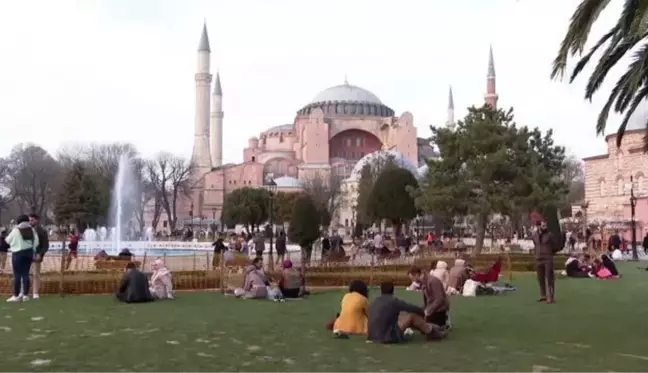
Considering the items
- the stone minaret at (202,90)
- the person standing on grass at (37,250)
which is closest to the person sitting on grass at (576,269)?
the person standing on grass at (37,250)

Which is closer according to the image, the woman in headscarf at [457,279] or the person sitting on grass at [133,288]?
the person sitting on grass at [133,288]

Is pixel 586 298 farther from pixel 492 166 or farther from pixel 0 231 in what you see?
pixel 0 231

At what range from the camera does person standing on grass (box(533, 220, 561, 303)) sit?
1055 cm

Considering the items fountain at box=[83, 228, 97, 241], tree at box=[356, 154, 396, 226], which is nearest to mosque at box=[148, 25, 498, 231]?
tree at box=[356, 154, 396, 226]

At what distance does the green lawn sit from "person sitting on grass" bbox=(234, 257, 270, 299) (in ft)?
2.07

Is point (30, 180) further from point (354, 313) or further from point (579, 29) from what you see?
point (579, 29)

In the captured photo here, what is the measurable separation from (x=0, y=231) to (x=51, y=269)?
5318 millimetres

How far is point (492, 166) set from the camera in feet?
72.9

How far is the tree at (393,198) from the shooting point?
33906 millimetres

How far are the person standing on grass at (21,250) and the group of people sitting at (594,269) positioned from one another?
432 inches

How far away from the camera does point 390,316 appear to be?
705 centimetres

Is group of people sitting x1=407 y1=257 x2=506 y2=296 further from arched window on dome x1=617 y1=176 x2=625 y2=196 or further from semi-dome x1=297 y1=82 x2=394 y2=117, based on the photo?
semi-dome x1=297 y1=82 x2=394 y2=117

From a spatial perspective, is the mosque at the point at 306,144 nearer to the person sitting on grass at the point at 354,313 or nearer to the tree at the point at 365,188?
the tree at the point at 365,188

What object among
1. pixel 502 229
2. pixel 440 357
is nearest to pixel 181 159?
pixel 502 229
